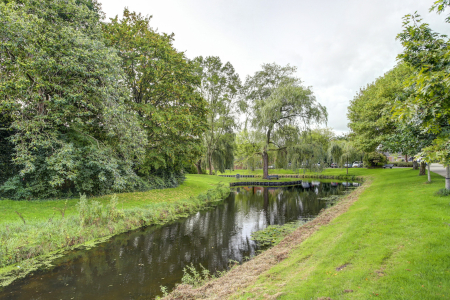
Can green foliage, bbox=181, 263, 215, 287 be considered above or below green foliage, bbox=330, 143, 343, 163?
below

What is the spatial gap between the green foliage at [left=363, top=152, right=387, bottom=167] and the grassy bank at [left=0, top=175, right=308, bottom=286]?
40.5 m

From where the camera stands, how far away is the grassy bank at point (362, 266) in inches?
159

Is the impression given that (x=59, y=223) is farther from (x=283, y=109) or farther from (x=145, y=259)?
(x=283, y=109)

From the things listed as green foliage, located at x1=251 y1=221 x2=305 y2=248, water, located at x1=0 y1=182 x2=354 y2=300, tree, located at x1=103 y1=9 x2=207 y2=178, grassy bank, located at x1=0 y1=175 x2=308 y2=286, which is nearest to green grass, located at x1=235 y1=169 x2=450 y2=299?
green foliage, located at x1=251 y1=221 x2=305 y2=248

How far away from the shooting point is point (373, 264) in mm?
4910

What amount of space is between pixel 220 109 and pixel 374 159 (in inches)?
1272

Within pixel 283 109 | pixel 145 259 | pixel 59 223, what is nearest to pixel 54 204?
pixel 59 223

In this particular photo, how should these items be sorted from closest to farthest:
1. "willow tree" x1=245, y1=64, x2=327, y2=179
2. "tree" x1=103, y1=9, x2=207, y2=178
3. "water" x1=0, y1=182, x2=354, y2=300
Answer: "water" x1=0, y1=182, x2=354, y2=300
"tree" x1=103, y1=9, x2=207, y2=178
"willow tree" x1=245, y1=64, x2=327, y2=179

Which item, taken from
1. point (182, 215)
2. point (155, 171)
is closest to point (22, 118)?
point (182, 215)

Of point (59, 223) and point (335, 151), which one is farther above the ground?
point (335, 151)

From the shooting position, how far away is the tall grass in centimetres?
752

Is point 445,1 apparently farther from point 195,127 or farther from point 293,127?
point 293,127

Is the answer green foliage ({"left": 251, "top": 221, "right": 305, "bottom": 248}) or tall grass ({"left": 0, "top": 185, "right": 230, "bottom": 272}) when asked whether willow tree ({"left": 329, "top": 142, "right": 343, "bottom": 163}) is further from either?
tall grass ({"left": 0, "top": 185, "right": 230, "bottom": 272})

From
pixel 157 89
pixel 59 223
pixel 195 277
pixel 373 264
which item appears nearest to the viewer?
pixel 373 264
